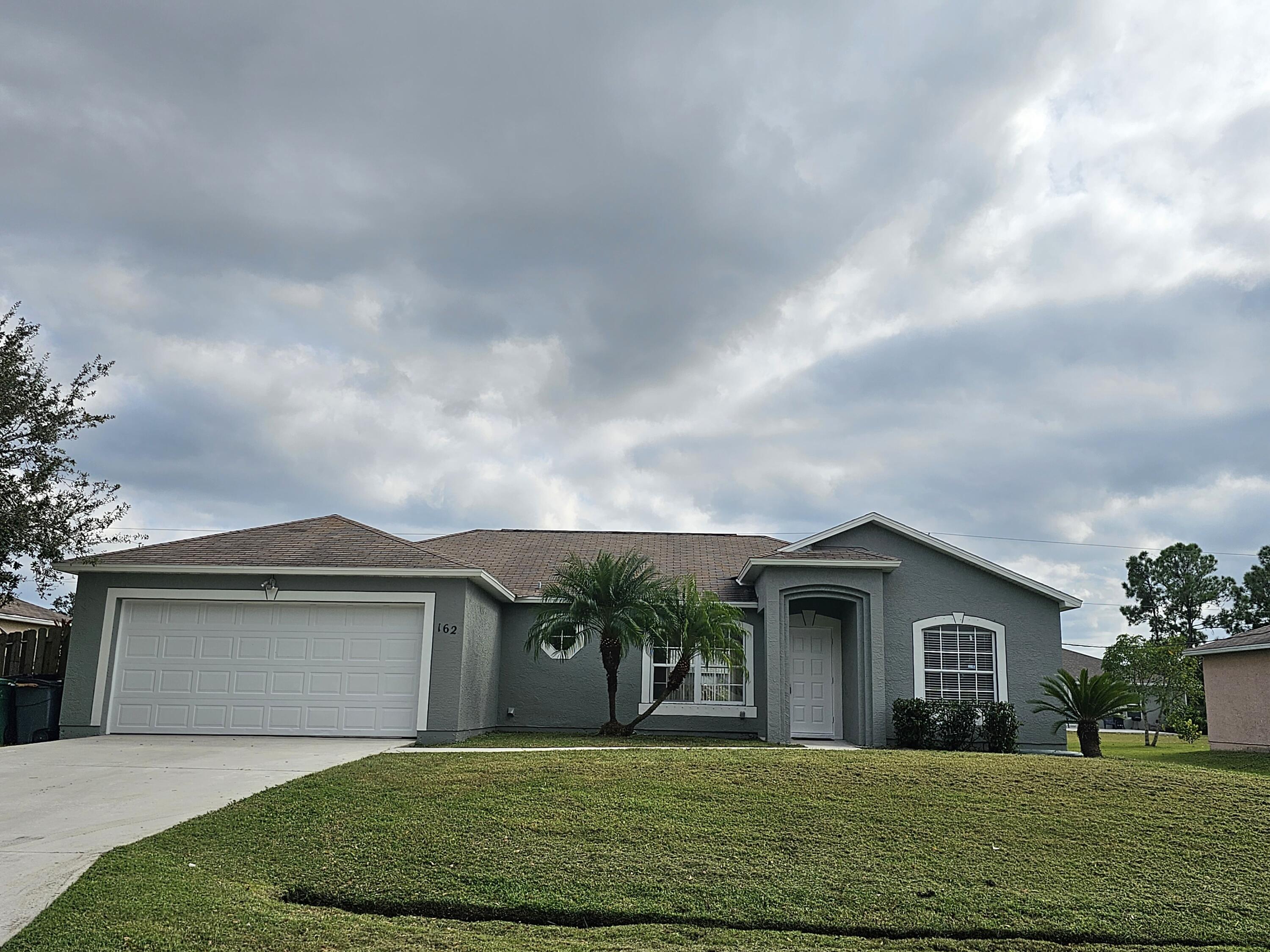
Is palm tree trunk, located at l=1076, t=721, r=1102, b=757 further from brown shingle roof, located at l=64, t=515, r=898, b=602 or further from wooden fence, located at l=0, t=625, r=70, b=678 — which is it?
wooden fence, located at l=0, t=625, r=70, b=678

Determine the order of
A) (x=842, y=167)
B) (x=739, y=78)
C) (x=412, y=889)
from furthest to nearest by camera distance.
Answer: (x=842, y=167), (x=739, y=78), (x=412, y=889)

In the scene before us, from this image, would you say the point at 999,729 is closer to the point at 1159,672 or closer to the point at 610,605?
the point at 610,605

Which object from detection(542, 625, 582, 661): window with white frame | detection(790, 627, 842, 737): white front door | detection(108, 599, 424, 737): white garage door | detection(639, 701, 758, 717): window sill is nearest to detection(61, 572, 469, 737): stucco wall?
detection(108, 599, 424, 737): white garage door

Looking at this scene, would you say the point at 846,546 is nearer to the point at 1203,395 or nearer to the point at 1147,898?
the point at 1203,395

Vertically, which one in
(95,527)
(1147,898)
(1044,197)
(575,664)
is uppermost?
(1044,197)

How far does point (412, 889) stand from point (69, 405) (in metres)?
12.1

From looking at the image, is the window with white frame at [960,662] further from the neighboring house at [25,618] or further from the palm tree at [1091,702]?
the neighboring house at [25,618]

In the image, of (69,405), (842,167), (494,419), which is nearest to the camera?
(842,167)

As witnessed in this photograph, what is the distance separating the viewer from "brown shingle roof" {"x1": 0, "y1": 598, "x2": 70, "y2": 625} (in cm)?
2255

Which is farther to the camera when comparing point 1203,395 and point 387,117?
point 1203,395

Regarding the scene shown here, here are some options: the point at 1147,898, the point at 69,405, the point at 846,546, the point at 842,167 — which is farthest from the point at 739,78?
the point at 69,405

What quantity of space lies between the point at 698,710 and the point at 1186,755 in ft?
33.0

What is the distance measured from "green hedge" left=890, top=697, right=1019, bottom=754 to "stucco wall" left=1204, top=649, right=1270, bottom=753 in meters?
7.79

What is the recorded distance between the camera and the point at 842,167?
1417 cm
